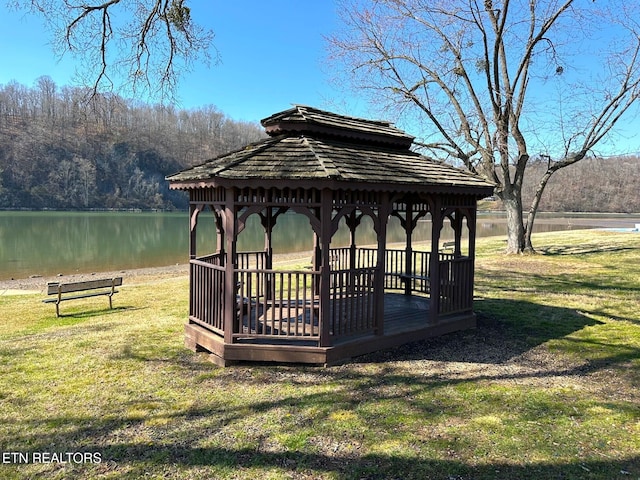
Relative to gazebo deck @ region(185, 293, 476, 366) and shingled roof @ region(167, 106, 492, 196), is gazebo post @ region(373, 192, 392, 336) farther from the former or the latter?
shingled roof @ region(167, 106, 492, 196)

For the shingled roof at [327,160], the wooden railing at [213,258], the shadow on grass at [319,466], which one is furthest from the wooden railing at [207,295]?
the shadow on grass at [319,466]

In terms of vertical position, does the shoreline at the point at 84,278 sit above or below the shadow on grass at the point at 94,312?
below

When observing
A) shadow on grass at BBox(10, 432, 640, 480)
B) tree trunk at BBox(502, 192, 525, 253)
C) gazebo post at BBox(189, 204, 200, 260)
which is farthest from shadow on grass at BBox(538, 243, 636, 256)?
shadow on grass at BBox(10, 432, 640, 480)

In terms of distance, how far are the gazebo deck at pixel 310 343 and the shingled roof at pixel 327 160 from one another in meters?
2.09

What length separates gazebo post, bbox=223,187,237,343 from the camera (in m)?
6.76

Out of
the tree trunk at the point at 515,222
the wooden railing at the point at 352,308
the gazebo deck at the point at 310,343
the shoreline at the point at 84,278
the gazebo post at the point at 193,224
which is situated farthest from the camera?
the tree trunk at the point at 515,222

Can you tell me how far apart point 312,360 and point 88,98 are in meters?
6.64

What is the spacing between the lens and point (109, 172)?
11281cm

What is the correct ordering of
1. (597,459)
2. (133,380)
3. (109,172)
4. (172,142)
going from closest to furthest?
(597,459)
(133,380)
(109,172)
(172,142)

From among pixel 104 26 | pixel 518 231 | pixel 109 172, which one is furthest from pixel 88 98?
pixel 109 172

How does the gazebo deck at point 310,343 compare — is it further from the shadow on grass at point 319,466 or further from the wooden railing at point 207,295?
the shadow on grass at point 319,466

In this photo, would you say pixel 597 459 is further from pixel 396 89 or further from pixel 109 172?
pixel 109 172

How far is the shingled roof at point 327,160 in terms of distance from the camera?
21.5 ft

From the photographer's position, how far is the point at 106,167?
372 ft
